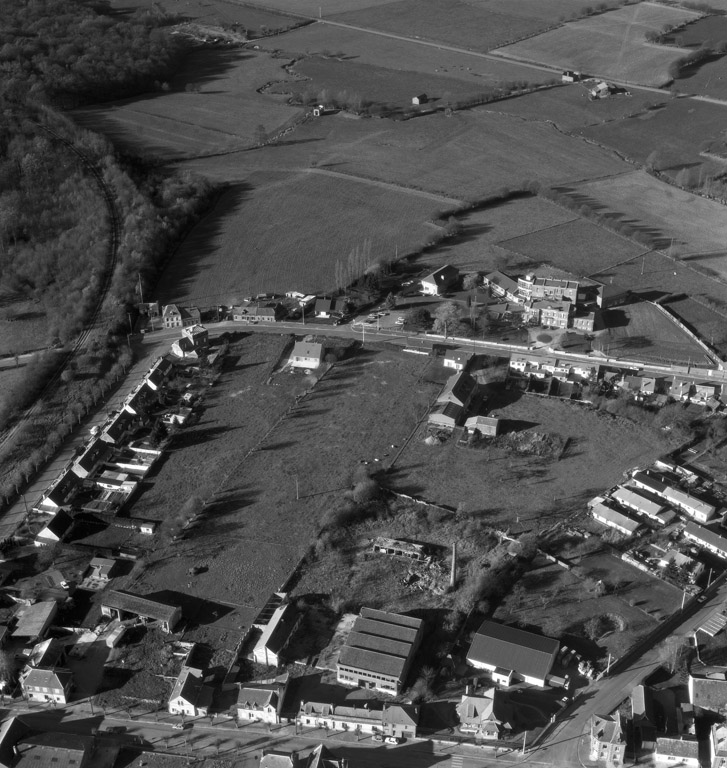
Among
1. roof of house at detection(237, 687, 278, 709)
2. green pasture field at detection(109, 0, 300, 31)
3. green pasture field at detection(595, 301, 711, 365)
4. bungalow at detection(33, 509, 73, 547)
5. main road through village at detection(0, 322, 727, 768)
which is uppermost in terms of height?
green pasture field at detection(109, 0, 300, 31)

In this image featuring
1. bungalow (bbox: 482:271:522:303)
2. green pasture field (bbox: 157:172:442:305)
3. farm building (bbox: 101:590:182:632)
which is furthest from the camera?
green pasture field (bbox: 157:172:442:305)

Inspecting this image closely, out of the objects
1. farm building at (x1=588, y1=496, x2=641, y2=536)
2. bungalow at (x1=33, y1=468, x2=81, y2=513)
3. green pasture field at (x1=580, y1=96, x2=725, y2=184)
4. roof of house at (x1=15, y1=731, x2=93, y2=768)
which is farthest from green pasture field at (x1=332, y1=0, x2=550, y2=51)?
roof of house at (x1=15, y1=731, x2=93, y2=768)

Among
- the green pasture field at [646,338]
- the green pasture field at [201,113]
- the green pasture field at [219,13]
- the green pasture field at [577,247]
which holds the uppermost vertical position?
the green pasture field at [219,13]

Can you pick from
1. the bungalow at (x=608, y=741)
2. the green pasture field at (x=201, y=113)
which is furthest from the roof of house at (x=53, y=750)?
the green pasture field at (x=201, y=113)

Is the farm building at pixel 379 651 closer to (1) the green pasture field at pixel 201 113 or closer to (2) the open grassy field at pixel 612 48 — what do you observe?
(1) the green pasture field at pixel 201 113

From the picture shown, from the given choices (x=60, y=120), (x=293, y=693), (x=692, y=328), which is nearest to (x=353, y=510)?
(x=293, y=693)

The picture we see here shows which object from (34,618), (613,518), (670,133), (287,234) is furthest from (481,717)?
(670,133)

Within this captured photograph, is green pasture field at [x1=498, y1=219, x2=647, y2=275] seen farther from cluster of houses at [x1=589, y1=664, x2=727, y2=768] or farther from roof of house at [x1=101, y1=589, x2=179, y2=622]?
roof of house at [x1=101, y1=589, x2=179, y2=622]
